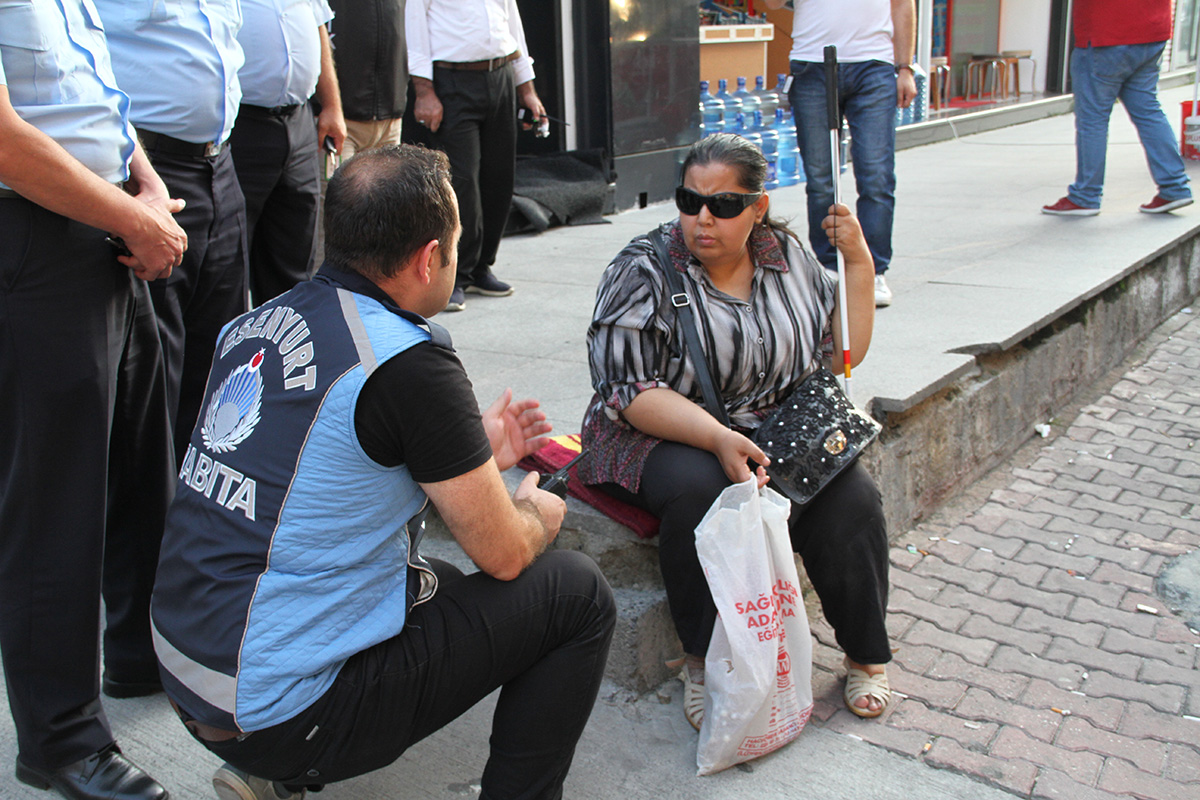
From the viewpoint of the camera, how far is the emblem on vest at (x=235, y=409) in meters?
1.79

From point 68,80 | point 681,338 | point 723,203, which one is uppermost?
point 68,80

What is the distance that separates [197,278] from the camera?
2.59m

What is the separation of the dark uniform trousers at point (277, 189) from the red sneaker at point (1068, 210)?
531 centimetres

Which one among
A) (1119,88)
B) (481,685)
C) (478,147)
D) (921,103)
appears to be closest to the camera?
(481,685)

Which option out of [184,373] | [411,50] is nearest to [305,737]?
[184,373]

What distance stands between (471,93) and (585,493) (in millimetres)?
2724

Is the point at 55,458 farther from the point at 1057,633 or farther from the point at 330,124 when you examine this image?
the point at 1057,633

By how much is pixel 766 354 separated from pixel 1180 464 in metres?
2.69

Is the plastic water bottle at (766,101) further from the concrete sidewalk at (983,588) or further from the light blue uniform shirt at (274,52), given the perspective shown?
the light blue uniform shirt at (274,52)

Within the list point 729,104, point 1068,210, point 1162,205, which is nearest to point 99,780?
point 1068,210

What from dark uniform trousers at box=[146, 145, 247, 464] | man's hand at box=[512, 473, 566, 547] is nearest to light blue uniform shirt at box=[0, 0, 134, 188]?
dark uniform trousers at box=[146, 145, 247, 464]

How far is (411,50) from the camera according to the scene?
195 inches

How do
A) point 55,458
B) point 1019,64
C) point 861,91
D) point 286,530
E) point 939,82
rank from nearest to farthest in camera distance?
point 286,530
point 55,458
point 861,91
point 939,82
point 1019,64

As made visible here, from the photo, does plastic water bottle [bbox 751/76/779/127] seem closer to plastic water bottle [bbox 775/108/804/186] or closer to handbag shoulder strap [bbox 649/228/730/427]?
plastic water bottle [bbox 775/108/804/186]
